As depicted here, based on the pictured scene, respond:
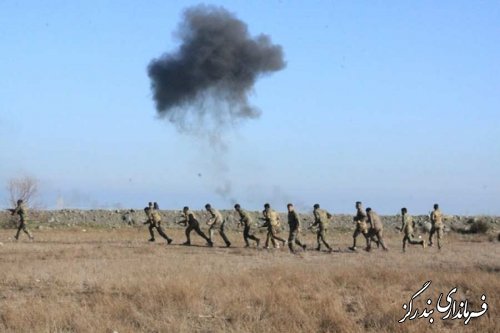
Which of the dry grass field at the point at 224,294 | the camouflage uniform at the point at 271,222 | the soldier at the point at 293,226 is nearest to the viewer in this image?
the dry grass field at the point at 224,294

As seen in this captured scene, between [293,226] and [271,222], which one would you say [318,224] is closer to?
A: [293,226]

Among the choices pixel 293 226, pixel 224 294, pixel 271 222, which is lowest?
pixel 224 294

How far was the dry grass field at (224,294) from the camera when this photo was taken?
1084 cm

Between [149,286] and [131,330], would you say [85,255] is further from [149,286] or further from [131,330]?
[131,330]

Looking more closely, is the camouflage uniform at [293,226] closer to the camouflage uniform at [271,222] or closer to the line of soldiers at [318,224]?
the line of soldiers at [318,224]

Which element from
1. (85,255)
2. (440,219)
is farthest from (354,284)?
(440,219)

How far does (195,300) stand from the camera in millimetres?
12203

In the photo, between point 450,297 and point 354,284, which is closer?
point 450,297

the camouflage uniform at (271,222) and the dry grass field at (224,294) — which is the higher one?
the camouflage uniform at (271,222)

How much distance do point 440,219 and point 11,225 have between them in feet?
79.6

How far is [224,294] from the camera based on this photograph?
12.8 metres

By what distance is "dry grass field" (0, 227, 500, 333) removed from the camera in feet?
35.6

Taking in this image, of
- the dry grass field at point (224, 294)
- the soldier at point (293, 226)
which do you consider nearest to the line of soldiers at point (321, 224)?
the soldier at point (293, 226)

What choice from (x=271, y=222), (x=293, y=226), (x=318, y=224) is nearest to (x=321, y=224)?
(x=318, y=224)
